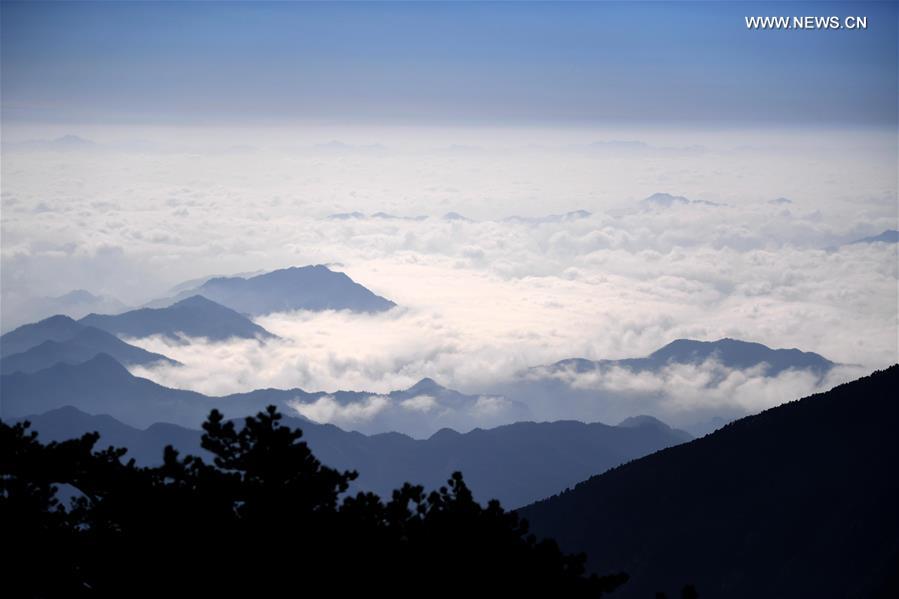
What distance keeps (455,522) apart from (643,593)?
93.7m

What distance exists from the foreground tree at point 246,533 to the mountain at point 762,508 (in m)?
85.5

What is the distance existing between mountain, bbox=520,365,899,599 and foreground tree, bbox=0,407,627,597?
3366 inches

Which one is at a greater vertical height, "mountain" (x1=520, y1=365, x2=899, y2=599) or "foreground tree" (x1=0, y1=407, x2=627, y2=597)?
"foreground tree" (x1=0, y1=407, x2=627, y2=597)

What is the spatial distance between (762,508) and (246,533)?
367ft

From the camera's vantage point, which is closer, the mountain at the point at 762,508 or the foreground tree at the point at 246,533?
the foreground tree at the point at 246,533

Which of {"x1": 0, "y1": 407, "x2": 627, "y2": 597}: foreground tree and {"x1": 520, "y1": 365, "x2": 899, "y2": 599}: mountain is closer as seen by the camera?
{"x1": 0, "y1": 407, "x2": 627, "y2": 597}: foreground tree

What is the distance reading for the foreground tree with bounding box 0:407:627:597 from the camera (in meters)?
20.8

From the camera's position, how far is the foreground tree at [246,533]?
20.8 m

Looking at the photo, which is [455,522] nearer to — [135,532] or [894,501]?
[135,532]

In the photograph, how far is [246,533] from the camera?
21.5 metres

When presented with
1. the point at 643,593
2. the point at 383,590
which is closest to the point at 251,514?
the point at 383,590

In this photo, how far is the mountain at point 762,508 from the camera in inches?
4149

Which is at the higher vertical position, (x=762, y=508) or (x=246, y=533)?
(x=246, y=533)

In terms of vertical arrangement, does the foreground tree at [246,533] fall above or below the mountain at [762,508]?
above
